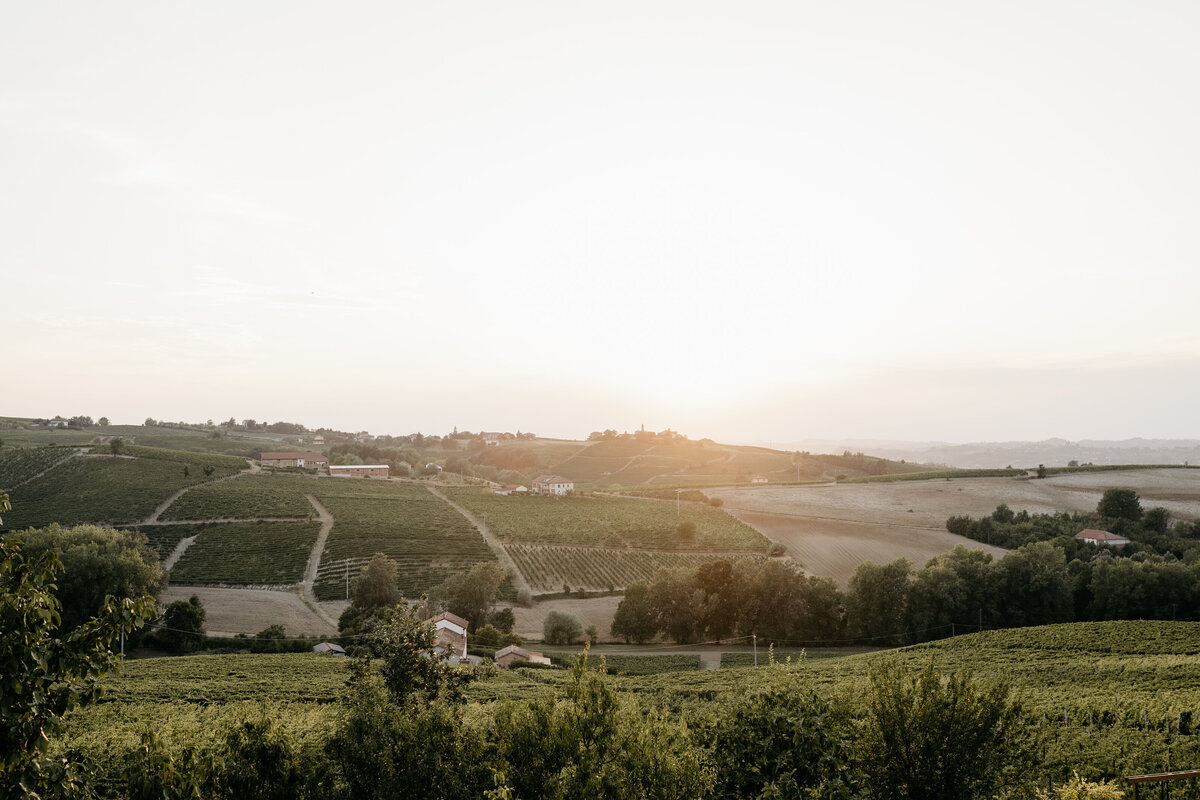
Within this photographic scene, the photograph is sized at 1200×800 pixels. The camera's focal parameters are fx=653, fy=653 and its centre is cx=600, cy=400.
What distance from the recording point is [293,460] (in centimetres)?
11931

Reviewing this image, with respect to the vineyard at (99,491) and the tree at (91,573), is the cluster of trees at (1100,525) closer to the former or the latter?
the tree at (91,573)

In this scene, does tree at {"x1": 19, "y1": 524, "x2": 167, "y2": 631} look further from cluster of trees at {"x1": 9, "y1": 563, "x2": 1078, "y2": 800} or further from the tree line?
cluster of trees at {"x1": 9, "y1": 563, "x2": 1078, "y2": 800}

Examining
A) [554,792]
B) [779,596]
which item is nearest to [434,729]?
[554,792]

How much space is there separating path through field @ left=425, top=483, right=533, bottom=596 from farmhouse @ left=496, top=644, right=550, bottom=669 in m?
15.2

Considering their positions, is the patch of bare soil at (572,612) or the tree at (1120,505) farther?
the tree at (1120,505)

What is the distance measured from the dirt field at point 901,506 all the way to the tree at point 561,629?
2718cm

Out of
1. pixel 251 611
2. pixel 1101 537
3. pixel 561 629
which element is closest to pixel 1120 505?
pixel 1101 537

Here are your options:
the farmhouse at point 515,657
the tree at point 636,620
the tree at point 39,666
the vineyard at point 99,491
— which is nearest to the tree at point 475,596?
the farmhouse at point 515,657

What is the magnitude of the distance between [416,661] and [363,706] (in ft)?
11.1

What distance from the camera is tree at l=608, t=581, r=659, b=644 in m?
51.3

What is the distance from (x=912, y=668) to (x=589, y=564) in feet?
137

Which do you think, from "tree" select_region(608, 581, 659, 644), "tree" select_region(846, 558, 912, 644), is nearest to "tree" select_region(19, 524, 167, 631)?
"tree" select_region(608, 581, 659, 644)

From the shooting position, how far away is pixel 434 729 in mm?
11383

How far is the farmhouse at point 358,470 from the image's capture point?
114062 millimetres
